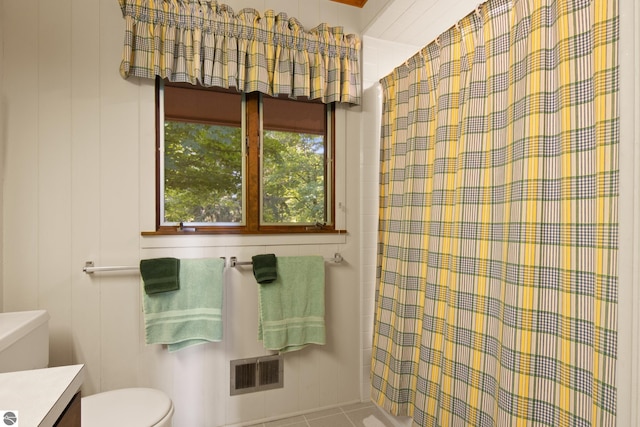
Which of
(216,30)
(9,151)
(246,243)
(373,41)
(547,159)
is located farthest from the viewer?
(373,41)

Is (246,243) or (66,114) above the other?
(66,114)

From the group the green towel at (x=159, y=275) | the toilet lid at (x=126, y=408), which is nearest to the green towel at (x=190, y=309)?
the green towel at (x=159, y=275)

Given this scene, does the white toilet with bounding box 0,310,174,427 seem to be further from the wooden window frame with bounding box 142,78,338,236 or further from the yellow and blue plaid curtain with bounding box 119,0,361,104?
the yellow and blue plaid curtain with bounding box 119,0,361,104

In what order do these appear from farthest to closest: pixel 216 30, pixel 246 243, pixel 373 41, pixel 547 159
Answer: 1. pixel 373 41
2. pixel 246 243
3. pixel 216 30
4. pixel 547 159

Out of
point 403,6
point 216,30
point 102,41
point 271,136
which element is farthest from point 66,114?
point 403,6

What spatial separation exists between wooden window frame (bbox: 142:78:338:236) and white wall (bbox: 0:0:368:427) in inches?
1.8

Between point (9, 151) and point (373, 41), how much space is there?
2.04m

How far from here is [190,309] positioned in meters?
1.68

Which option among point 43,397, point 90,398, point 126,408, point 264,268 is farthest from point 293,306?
point 43,397

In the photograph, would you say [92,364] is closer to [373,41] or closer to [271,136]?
[271,136]

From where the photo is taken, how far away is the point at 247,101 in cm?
191

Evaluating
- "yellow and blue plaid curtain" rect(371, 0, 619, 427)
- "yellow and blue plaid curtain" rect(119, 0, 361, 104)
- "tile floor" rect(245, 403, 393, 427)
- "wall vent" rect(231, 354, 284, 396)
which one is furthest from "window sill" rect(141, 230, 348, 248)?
"tile floor" rect(245, 403, 393, 427)

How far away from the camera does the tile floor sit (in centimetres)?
188

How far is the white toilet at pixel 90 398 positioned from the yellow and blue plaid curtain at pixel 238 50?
3.89ft
